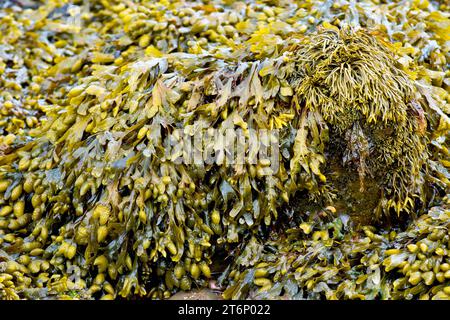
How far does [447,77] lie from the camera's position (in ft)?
12.3

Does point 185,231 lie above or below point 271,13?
below

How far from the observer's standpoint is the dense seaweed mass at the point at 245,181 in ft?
10.6

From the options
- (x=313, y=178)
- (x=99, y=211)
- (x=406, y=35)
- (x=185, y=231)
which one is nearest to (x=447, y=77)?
(x=406, y=35)

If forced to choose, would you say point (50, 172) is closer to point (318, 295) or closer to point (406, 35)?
point (318, 295)

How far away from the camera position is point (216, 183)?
3.34 metres

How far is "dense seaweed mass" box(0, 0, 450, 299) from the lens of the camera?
3217 mm

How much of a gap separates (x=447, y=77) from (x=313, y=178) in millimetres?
1251

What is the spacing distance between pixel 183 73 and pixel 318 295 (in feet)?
5.13

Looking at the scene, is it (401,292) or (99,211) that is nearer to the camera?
(401,292)

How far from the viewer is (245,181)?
10.8 ft

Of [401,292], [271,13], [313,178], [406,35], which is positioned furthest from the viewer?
[271,13]

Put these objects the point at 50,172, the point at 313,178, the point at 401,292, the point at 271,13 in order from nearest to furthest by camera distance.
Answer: the point at 401,292 → the point at 313,178 → the point at 50,172 → the point at 271,13
